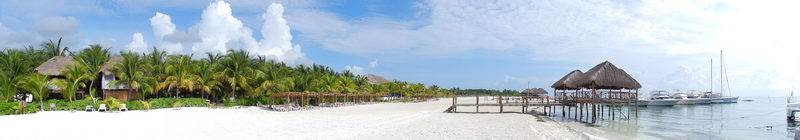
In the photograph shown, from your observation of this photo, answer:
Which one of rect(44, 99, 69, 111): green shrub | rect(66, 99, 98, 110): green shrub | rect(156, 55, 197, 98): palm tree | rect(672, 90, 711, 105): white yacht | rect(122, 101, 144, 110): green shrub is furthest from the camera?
rect(672, 90, 711, 105): white yacht

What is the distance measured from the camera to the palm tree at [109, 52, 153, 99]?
24250 millimetres

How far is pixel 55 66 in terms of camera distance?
2628 centimetres

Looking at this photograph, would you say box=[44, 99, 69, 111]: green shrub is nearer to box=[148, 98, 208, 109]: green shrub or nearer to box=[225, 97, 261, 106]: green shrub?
box=[148, 98, 208, 109]: green shrub

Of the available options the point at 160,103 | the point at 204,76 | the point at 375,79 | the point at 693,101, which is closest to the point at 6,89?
the point at 160,103

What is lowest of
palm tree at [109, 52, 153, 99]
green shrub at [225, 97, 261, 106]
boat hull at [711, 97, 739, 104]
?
boat hull at [711, 97, 739, 104]

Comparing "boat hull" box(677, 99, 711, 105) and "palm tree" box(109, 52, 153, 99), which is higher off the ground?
"palm tree" box(109, 52, 153, 99)

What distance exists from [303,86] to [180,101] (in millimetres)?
9096

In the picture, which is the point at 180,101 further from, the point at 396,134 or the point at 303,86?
the point at 396,134

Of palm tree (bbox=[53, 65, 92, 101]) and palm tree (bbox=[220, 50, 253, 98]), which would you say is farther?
palm tree (bbox=[220, 50, 253, 98])

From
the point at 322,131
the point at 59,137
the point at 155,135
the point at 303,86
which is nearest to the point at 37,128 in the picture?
the point at 59,137

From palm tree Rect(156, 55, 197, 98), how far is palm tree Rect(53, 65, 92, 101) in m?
3.41

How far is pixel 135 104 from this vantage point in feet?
Result: 67.5

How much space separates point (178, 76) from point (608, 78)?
2066 centimetres

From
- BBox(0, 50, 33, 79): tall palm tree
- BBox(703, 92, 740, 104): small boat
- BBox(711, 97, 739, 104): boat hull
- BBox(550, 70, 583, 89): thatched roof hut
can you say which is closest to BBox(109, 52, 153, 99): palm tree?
BBox(0, 50, 33, 79): tall palm tree
